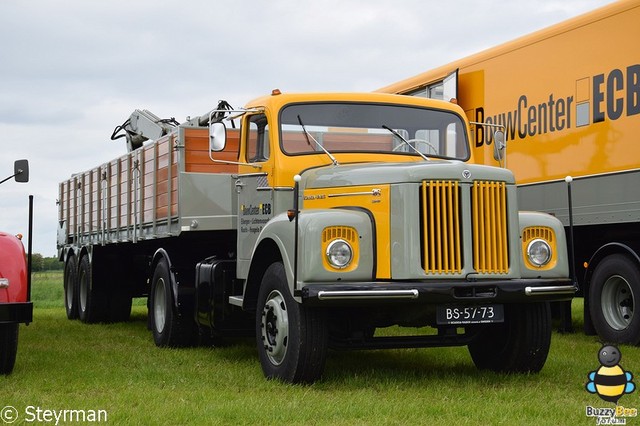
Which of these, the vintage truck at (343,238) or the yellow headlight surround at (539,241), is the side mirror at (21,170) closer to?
the vintage truck at (343,238)

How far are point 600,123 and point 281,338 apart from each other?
4.81 metres

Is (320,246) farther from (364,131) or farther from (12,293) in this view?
(12,293)

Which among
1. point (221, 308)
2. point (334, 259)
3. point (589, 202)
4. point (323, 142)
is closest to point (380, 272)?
point (334, 259)

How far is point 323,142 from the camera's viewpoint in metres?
8.96

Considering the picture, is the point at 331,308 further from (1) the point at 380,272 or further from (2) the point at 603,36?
(2) the point at 603,36

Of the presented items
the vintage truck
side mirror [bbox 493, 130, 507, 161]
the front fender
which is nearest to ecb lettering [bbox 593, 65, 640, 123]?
side mirror [bbox 493, 130, 507, 161]

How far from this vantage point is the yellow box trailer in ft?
34.7

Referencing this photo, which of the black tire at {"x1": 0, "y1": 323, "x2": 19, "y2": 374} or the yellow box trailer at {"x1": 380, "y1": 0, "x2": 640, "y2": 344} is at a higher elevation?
the yellow box trailer at {"x1": 380, "y1": 0, "x2": 640, "y2": 344}

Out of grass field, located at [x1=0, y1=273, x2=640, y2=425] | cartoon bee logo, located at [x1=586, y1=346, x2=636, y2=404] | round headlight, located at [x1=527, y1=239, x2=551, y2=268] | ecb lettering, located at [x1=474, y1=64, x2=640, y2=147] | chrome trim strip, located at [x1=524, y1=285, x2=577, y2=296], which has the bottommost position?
grass field, located at [x1=0, y1=273, x2=640, y2=425]

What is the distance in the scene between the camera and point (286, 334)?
26.0ft

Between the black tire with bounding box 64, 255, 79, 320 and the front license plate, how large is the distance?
9537 mm

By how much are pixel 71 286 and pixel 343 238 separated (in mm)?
9712

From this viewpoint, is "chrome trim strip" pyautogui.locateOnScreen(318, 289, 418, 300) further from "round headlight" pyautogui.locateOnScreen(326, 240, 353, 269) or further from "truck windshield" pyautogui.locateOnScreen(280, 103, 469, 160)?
"truck windshield" pyautogui.locateOnScreen(280, 103, 469, 160)

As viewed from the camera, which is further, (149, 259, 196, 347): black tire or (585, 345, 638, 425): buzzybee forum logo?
(149, 259, 196, 347): black tire
